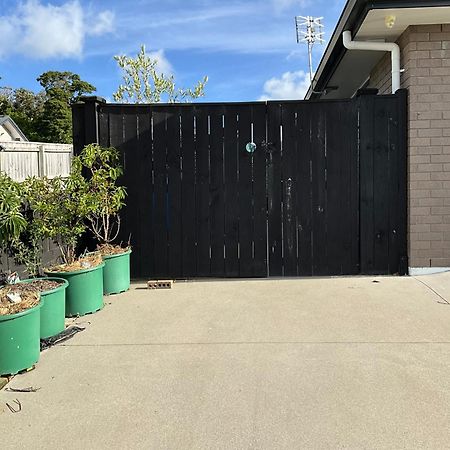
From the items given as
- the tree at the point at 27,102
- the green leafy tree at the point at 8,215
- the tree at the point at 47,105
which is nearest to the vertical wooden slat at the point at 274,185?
the green leafy tree at the point at 8,215

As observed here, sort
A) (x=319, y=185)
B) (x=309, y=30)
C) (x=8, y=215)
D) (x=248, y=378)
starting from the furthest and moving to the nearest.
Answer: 1. (x=309, y=30)
2. (x=319, y=185)
3. (x=8, y=215)
4. (x=248, y=378)

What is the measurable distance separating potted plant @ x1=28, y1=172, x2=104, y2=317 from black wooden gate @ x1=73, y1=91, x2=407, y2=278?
1.08 meters

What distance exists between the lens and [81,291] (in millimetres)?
4852

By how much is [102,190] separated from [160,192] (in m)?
0.93

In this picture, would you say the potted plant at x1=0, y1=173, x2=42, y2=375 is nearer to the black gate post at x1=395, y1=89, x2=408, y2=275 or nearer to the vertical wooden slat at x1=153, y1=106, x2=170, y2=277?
the vertical wooden slat at x1=153, y1=106, x2=170, y2=277

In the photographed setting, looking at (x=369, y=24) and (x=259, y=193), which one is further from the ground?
(x=369, y=24)

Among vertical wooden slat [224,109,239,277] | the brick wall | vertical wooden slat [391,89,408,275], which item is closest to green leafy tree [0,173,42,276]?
vertical wooden slat [224,109,239,277]

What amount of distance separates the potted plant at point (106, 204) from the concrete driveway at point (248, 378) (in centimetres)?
50

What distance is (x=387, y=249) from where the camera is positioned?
6219 millimetres

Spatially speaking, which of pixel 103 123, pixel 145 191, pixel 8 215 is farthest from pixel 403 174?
pixel 8 215

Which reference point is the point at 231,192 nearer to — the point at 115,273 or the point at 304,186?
the point at 304,186

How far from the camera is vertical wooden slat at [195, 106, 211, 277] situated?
20.4ft

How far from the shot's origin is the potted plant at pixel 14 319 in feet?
11.1

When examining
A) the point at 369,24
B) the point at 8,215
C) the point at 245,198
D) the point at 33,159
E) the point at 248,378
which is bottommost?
the point at 248,378
